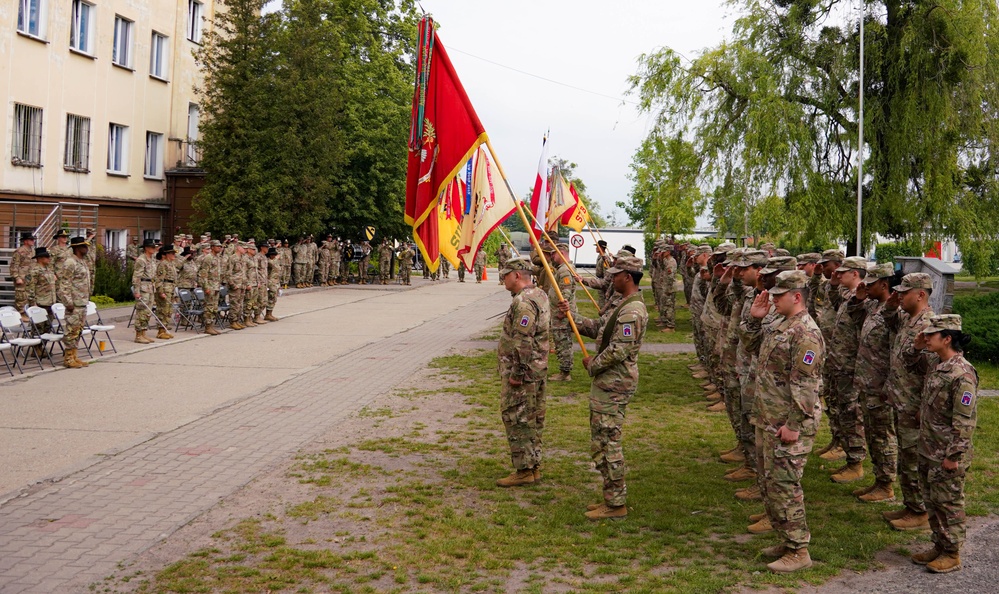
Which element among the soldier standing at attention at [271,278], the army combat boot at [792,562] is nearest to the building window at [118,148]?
the soldier standing at attention at [271,278]

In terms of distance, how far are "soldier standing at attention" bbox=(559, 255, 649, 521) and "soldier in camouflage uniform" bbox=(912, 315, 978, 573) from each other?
2.20 metres

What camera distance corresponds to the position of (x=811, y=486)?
8414mm

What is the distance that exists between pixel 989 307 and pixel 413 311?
1573 centimetres

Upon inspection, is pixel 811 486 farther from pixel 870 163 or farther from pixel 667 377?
pixel 870 163

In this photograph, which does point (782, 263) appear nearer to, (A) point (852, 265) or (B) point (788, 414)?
(A) point (852, 265)

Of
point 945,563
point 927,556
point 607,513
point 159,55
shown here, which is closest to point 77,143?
point 159,55

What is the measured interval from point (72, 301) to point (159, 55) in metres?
20.5

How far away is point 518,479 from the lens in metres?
8.30

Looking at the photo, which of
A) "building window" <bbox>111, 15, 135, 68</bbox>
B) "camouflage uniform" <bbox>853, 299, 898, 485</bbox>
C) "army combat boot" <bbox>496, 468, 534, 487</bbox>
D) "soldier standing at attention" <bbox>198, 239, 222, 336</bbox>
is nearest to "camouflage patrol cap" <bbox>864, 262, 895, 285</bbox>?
"camouflage uniform" <bbox>853, 299, 898, 485</bbox>

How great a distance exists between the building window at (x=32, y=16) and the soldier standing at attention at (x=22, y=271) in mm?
11107

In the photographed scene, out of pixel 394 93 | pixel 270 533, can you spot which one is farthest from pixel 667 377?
pixel 394 93

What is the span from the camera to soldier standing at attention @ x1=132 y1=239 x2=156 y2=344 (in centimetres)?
1786

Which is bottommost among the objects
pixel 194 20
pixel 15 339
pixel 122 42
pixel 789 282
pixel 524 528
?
pixel 524 528

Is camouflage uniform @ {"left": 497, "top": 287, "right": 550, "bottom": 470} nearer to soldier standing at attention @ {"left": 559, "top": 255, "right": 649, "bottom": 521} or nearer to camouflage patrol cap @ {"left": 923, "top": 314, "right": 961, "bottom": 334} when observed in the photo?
soldier standing at attention @ {"left": 559, "top": 255, "right": 649, "bottom": 521}
